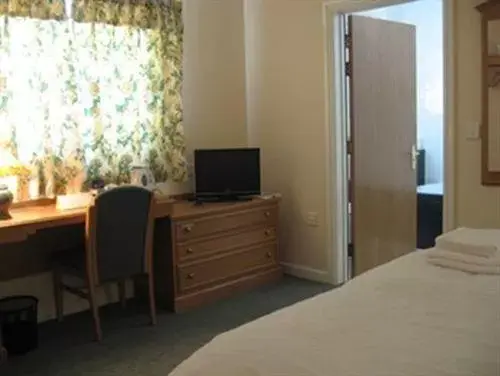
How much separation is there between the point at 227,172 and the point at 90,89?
3.94 ft

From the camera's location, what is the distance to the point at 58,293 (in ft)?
13.7

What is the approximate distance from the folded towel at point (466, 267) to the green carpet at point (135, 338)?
1601 millimetres

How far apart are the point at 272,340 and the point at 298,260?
→ 3.31 meters

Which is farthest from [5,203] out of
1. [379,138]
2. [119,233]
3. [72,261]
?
[379,138]

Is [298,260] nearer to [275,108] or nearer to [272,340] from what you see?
[275,108]

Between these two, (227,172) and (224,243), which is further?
(227,172)

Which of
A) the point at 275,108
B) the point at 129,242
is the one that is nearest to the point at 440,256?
the point at 129,242

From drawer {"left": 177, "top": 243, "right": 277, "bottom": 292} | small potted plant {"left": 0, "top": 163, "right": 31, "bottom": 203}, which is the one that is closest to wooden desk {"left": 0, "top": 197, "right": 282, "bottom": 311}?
drawer {"left": 177, "top": 243, "right": 277, "bottom": 292}

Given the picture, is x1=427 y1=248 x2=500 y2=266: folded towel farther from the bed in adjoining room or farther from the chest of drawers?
the chest of drawers

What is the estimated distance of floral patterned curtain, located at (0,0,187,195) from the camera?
3.99 m

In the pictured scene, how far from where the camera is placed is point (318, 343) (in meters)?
1.85

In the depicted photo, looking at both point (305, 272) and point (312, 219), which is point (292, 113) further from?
point (305, 272)

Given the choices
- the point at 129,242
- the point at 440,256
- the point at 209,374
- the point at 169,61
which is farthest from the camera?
the point at 169,61

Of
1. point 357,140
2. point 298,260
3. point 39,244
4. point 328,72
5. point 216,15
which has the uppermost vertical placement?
point 216,15
